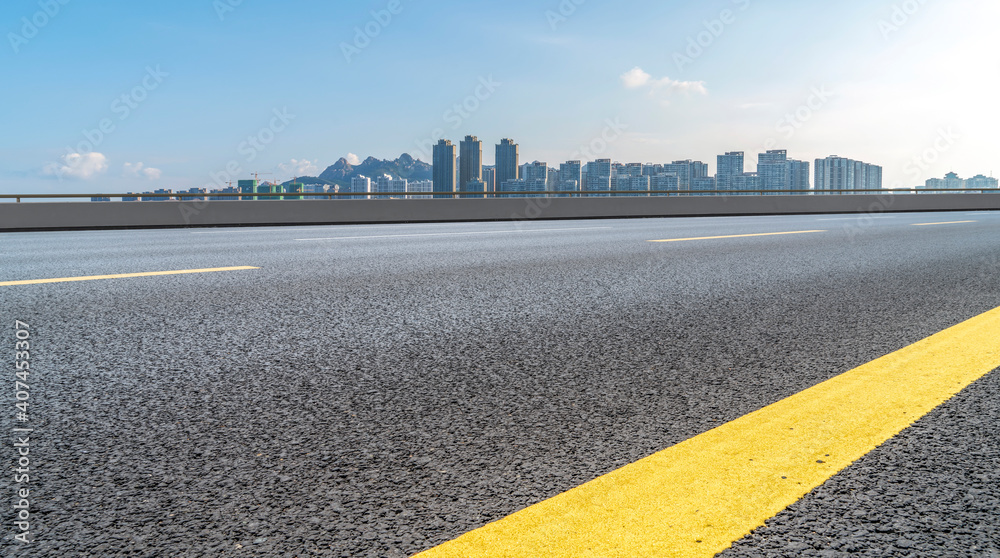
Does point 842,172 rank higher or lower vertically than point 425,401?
higher

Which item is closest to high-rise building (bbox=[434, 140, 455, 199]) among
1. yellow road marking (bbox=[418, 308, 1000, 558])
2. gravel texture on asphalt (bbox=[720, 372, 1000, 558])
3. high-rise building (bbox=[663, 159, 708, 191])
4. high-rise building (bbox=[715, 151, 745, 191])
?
high-rise building (bbox=[663, 159, 708, 191])

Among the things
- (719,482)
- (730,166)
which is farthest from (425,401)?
(730,166)

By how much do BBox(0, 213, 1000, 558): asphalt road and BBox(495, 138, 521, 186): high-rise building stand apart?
56.2 m

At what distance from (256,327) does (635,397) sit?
2.20 m

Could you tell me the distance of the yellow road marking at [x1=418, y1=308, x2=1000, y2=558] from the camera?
4.64 feet

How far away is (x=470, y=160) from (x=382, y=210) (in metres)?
54.0

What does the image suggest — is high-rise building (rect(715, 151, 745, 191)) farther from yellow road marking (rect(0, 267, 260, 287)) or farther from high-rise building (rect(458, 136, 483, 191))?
yellow road marking (rect(0, 267, 260, 287))

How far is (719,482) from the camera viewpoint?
5.56 ft

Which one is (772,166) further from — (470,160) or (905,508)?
(905,508)

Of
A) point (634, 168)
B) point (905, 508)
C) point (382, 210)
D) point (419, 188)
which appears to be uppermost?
point (634, 168)

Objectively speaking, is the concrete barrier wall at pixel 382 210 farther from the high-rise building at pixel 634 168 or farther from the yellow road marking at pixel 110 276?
the high-rise building at pixel 634 168

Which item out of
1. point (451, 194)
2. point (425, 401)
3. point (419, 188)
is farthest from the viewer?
point (419, 188)

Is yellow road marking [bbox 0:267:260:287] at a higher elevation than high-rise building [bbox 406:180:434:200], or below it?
below

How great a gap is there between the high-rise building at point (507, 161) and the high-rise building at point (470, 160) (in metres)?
2.78
